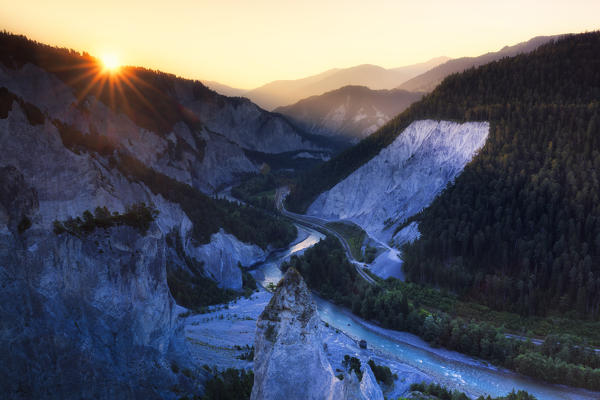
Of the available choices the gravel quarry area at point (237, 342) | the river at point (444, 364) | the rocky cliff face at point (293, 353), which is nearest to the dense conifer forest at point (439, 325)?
the river at point (444, 364)

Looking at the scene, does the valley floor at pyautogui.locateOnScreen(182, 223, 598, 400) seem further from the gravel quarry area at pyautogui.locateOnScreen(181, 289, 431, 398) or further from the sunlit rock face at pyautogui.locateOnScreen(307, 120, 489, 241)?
the sunlit rock face at pyautogui.locateOnScreen(307, 120, 489, 241)

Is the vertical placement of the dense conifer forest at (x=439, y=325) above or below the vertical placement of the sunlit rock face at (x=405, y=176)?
below

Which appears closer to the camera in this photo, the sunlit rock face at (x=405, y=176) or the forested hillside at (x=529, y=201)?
the forested hillside at (x=529, y=201)

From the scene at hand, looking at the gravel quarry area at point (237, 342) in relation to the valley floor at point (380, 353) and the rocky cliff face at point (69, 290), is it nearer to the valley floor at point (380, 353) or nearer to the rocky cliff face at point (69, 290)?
the valley floor at point (380, 353)

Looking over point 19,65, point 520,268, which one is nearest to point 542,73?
point 520,268

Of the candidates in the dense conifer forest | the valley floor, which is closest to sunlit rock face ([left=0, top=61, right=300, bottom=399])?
the valley floor

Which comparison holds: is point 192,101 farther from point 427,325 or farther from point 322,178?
point 427,325
